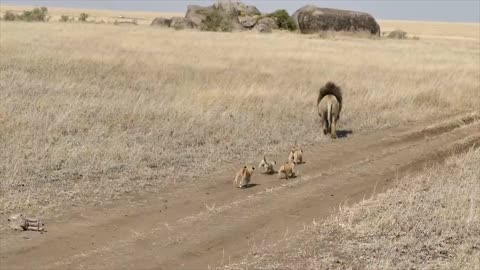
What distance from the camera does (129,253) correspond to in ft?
19.3

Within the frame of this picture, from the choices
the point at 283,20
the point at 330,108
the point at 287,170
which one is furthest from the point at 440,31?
the point at 287,170

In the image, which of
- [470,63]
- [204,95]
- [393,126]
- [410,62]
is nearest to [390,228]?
[393,126]

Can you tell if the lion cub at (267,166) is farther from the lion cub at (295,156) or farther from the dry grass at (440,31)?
the dry grass at (440,31)

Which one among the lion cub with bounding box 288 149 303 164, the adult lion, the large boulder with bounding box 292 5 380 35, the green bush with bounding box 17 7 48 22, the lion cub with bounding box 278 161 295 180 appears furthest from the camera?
the green bush with bounding box 17 7 48 22

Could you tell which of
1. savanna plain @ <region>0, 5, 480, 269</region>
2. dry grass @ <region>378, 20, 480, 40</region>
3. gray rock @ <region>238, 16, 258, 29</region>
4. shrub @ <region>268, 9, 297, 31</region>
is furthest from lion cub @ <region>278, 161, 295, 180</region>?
dry grass @ <region>378, 20, 480, 40</region>

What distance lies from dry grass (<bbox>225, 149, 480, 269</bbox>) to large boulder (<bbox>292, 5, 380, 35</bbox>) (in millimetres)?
48825

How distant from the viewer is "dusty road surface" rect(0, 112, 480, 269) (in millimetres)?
5777

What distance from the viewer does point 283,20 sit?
197 feet

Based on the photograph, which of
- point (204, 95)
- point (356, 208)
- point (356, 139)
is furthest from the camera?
point (204, 95)

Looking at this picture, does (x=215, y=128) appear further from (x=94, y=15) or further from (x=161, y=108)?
(x=94, y=15)

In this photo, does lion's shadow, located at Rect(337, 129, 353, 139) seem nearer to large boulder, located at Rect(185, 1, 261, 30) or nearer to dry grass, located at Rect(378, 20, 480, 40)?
large boulder, located at Rect(185, 1, 261, 30)

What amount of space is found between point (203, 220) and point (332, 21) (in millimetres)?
51100

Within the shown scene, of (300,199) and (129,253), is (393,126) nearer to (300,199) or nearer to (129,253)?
(300,199)

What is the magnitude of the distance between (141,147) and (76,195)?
2.90 meters
